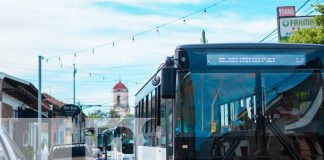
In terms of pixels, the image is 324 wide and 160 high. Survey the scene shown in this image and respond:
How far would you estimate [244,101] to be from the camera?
27.0ft

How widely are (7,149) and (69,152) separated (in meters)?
13.9

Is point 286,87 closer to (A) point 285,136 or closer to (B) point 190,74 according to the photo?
(A) point 285,136

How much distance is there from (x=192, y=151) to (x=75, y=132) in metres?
52.6

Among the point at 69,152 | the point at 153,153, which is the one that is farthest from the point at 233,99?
the point at 69,152

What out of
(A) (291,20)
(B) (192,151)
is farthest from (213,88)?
(A) (291,20)

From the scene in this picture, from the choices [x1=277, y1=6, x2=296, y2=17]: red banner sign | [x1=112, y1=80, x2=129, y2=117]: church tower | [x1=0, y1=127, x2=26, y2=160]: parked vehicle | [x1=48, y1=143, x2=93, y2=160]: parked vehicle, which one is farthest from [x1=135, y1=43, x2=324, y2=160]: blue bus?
[x1=112, y1=80, x2=129, y2=117]: church tower

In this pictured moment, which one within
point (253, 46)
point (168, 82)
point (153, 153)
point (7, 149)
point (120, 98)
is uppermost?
point (120, 98)

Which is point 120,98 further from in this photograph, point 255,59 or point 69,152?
point 255,59

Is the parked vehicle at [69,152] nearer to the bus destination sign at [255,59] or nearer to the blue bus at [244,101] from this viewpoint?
the blue bus at [244,101]

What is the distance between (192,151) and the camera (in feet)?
26.4

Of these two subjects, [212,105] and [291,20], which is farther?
[291,20]

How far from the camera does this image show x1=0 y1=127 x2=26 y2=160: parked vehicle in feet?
18.6

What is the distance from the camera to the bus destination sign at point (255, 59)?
841 cm

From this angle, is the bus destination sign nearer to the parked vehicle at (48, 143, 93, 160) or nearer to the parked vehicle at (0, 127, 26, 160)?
the parked vehicle at (0, 127, 26, 160)
